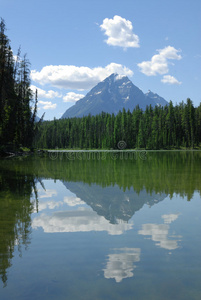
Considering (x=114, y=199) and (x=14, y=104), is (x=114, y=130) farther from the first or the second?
(x=114, y=199)

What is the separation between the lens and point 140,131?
117188mm

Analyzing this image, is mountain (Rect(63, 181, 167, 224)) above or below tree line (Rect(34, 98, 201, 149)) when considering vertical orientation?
below

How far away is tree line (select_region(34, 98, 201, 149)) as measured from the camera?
11131 cm

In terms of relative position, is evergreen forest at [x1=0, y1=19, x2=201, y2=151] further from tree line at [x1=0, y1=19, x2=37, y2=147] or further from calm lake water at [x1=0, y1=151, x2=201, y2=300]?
calm lake water at [x1=0, y1=151, x2=201, y2=300]

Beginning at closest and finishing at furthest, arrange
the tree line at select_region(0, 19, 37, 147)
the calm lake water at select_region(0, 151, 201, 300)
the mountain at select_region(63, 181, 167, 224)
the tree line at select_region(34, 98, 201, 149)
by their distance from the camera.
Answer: the calm lake water at select_region(0, 151, 201, 300)
the mountain at select_region(63, 181, 167, 224)
the tree line at select_region(0, 19, 37, 147)
the tree line at select_region(34, 98, 201, 149)

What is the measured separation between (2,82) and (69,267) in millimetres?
33679

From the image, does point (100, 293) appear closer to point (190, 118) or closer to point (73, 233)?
point (73, 233)

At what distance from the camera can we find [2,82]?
116 ft

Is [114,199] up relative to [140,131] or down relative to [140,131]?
down

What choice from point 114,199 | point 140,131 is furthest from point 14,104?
point 140,131

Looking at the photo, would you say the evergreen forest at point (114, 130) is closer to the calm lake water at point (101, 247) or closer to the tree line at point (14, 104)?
the tree line at point (14, 104)

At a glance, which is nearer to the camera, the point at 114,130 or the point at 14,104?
the point at 14,104

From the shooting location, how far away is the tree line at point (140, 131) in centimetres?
11131

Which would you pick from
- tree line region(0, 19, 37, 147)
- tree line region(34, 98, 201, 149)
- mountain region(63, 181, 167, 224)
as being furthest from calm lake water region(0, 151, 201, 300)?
tree line region(34, 98, 201, 149)
